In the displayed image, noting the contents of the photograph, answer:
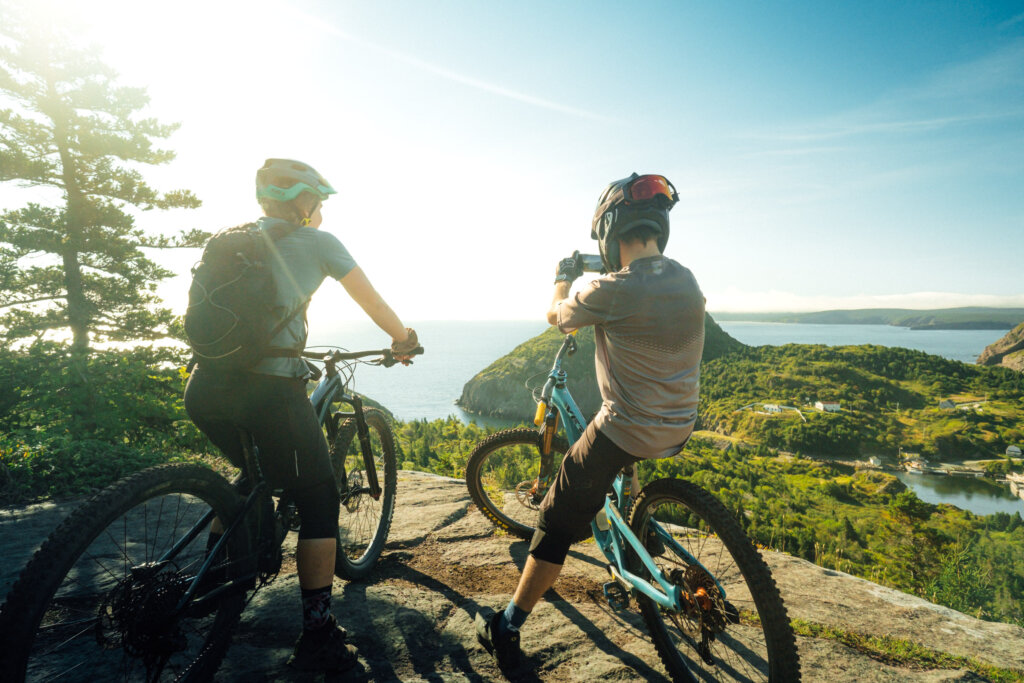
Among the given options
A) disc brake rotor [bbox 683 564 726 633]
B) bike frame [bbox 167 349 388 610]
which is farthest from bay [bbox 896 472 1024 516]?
bike frame [bbox 167 349 388 610]

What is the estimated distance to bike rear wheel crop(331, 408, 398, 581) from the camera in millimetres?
3250

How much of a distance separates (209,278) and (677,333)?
2173 mm

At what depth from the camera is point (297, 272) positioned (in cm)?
232

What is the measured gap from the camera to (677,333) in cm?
213

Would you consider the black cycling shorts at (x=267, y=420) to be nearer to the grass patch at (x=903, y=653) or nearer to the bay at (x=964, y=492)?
the grass patch at (x=903, y=653)

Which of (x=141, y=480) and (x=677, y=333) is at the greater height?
(x=677, y=333)

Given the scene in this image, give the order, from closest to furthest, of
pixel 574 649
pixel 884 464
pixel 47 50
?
pixel 574 649 → pixel 47 50 → pixel 884 464

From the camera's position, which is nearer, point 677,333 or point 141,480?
point 141,480

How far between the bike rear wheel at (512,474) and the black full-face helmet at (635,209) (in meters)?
1.90

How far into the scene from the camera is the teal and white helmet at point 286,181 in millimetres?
2451

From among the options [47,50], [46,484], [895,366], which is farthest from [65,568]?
[895,366]

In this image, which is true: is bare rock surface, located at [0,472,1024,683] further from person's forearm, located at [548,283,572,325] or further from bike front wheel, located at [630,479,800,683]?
person's forearm, located at [548,283,572,325]

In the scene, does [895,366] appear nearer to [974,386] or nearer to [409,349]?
[974,386]

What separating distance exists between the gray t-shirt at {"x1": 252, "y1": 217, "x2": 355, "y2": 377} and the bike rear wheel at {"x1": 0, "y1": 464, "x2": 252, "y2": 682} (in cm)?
60
